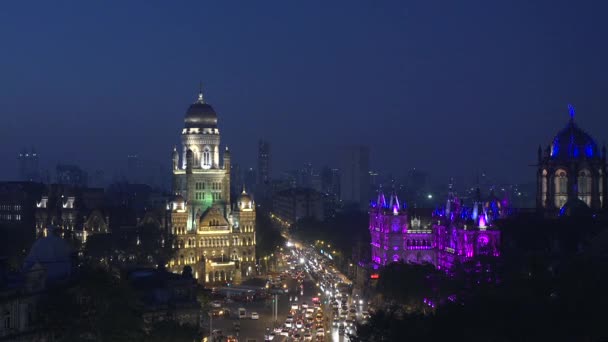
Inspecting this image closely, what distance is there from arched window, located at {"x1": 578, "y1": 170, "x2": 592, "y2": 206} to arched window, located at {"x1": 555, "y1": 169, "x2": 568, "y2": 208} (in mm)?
1555

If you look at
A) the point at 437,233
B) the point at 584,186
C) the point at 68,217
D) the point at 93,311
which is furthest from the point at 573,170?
the point at 93,311

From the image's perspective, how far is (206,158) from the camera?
5103 inches

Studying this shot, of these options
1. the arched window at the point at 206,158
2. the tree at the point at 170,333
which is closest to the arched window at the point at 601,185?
the arched window at the point at 206,158

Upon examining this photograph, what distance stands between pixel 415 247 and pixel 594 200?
21.0 metres

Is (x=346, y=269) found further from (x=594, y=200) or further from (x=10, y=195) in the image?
(x=10, y=195)

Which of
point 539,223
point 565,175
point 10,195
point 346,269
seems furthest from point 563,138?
point 10,195

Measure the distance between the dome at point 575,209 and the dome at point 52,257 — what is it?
192 feet

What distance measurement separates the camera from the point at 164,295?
72438 mm

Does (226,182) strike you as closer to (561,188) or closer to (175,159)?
(175,159)

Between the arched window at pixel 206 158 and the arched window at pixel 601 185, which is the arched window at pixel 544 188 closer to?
the arched window at pixel 601 185

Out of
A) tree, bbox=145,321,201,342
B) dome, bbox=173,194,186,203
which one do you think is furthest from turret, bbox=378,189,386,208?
Result: tree, bbox=145,321,201,342

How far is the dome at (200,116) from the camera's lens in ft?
427

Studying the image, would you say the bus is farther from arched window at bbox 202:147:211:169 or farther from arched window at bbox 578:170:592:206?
arched window at bbox 578:170:592:206

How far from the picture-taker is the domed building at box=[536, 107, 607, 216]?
120m
